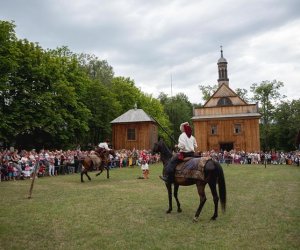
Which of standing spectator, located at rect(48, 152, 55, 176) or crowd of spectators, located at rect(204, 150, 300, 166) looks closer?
standing spectator, located at rect(48, 152, 55, 176)

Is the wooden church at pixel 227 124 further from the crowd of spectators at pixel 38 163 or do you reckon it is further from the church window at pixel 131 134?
the crowd of spectators at pixel 38 163

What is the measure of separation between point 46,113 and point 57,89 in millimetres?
4191

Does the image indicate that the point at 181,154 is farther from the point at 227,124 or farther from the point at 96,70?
the point at 96,70

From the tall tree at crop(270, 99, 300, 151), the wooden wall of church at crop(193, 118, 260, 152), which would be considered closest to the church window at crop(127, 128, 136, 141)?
the wooden wall of church at crop(193, 118, 260, 152)

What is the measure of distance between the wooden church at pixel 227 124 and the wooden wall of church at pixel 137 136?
744cm

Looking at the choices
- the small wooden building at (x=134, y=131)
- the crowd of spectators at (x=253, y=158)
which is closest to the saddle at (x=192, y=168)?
the crowd of spectators at (x=253, y=158)

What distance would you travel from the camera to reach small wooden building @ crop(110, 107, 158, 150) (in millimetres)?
48312

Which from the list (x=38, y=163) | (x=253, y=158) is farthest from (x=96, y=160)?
(x=253, y=158)

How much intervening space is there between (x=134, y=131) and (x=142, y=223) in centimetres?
4005

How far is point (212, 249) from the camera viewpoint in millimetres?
6809

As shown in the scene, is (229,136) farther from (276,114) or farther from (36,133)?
(36,133)

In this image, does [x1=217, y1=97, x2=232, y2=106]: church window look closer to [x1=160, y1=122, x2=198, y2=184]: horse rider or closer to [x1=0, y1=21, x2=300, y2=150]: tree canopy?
[x1=0, y1=21, x2=300, y2=150]: tree canopy

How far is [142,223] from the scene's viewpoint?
9.17 meters

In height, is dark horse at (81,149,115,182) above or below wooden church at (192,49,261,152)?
below
